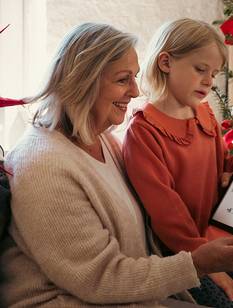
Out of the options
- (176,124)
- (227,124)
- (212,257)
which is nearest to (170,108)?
(176,124)

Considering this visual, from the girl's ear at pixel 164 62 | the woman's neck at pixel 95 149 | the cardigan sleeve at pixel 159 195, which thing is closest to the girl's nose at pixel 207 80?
the girl's ear at pixel 164 62

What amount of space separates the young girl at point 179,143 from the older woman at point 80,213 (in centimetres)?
11

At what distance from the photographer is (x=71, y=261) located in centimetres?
86

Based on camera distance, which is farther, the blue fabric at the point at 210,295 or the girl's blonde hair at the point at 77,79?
the blue fabric at the point at 210,295

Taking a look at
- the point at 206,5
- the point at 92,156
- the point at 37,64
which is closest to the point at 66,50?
the point at 92,156

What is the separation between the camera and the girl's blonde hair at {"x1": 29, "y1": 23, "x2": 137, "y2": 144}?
101cm

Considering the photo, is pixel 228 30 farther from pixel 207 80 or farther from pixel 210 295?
pixel 210 295

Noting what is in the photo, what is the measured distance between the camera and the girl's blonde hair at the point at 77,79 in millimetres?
1006

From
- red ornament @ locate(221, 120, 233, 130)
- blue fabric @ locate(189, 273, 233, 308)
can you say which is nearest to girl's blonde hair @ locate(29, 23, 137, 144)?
red ornament @ locate(221, 120, 233, 130)

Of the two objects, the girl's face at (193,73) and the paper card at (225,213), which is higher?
the girl's face at (193,73)

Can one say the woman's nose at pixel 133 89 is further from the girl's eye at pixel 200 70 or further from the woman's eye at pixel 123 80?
the girl's eye at pixel 200 70

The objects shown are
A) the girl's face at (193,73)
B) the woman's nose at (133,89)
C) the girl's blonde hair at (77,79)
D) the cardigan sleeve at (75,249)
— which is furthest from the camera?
the girl's face at (193,73)

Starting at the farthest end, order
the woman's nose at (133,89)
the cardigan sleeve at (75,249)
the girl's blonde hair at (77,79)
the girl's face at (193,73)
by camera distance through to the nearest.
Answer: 1. the girl's face at (193,73)
2. the woman's nose at (133,89)
3. the girl's blonde hair at (77,79)
4. the cardigan sleeve at (75,249)

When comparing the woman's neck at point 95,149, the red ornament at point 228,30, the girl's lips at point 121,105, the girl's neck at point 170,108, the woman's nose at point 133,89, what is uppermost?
the red ornament at point 228,30
